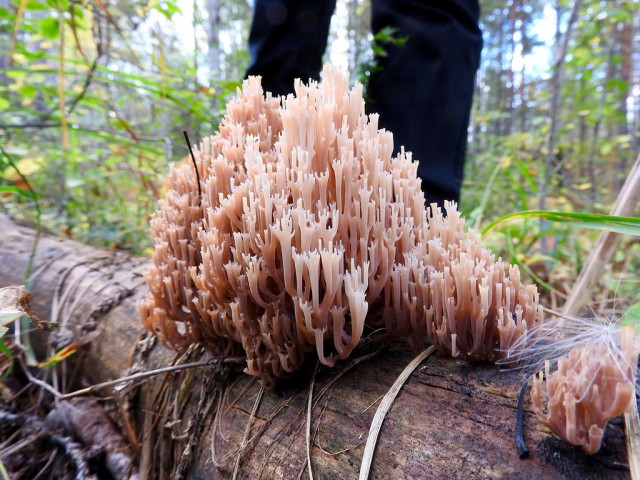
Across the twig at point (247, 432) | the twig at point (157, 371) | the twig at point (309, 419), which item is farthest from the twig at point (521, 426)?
the twig at point (157, 371)

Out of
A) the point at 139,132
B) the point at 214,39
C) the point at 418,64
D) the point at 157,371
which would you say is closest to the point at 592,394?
the point at 157,371

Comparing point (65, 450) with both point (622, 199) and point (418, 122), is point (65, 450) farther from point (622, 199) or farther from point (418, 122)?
point (622, 199)

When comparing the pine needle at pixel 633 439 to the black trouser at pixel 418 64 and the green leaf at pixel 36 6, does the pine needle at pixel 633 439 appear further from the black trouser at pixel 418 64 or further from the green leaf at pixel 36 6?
the green leaf at pixel 36 6

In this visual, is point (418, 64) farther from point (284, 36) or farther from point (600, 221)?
point (600, 221)

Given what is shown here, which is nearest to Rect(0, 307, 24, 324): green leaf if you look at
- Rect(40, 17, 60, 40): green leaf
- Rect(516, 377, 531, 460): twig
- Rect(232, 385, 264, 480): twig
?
Rect(232, 385, 264, 480): twig

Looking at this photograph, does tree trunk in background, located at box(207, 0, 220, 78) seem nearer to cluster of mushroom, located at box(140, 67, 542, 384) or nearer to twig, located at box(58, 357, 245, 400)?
cluster of mushroom, located at box(140, 67, 542, 384)

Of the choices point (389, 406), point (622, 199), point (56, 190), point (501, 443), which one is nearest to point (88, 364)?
point (389, 406)
